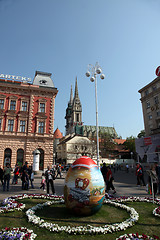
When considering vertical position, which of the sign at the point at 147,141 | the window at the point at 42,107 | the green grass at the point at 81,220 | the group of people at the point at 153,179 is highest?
the window at the point at 42,107

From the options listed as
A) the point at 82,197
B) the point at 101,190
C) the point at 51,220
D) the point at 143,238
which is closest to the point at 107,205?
the point at 101,190

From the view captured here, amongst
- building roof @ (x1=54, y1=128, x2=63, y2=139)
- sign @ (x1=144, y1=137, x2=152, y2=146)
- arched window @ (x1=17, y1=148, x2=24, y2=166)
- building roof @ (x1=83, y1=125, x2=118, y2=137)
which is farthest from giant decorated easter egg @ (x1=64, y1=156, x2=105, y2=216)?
building roof @ (x1=83, y1=125, x2=118, y2=137)

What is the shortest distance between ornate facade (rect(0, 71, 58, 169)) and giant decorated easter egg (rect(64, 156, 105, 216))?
2467 cm

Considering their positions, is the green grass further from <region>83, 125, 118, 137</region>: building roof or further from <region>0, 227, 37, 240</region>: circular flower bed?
<region>83, 125, 118, 137</region>: building roof

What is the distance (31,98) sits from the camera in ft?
104

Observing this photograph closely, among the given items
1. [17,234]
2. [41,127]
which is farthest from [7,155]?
[17,234]

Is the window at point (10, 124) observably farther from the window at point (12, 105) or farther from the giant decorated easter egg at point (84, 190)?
the giant decorated easter egg at point (84, 190)

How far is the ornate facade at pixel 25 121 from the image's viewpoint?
29156 millimetres

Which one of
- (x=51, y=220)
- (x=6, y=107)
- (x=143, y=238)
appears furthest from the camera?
(x=6, y=107)

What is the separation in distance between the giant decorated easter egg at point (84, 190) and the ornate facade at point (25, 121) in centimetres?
2467

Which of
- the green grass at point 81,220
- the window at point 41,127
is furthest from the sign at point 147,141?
the green grass at point 81,220

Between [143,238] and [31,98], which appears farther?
[31,98]

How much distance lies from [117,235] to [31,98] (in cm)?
2980

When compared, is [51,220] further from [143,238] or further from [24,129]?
[24,129]
